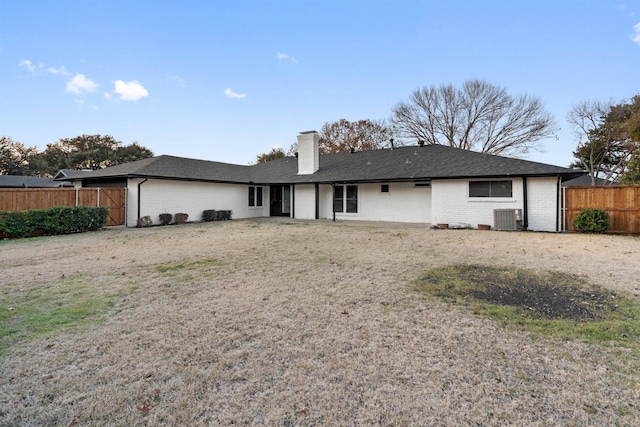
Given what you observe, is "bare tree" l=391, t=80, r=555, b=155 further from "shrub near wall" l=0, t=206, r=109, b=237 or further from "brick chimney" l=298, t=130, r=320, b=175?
"shrub near wall" l=0, t=206, r=109, b=237

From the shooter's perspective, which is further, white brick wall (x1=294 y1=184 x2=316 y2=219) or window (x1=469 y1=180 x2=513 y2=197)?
white brick wall (x1=294 y1=184 x2=316 y2=219)

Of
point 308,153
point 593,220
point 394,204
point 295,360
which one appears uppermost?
point 308,153

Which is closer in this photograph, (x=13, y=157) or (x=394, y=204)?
(x=394, y=204)

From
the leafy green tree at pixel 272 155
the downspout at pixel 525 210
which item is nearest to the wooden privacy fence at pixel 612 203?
the downspout at pixel 525 210

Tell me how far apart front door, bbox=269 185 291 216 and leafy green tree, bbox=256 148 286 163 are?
16.7 m

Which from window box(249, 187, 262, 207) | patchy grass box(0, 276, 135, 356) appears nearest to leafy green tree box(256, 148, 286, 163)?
window box(249, 187, 262, 207)

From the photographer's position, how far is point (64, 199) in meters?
12.7

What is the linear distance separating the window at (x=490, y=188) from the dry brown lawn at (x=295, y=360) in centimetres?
759

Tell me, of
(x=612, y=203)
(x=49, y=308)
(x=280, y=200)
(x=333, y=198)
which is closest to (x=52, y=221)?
(x=49, y=308)

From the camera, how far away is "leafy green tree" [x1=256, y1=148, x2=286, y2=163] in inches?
1437

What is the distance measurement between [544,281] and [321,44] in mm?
13493

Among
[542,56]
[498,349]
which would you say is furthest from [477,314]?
[542,56]

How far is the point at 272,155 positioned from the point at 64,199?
82.6ft

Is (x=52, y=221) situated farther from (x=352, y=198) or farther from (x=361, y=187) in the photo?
(x=361, y=187)
